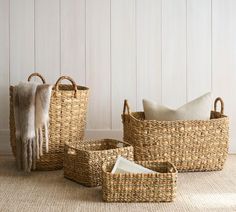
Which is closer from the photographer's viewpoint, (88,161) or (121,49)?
(88,161)

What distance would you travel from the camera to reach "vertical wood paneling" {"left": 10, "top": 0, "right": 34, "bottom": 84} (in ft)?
11.9

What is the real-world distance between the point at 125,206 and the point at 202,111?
0.87 metres

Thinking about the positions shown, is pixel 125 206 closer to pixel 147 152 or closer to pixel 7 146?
pixel 147 152

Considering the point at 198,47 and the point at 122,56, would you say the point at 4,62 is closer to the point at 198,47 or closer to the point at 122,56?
the point at 122,56

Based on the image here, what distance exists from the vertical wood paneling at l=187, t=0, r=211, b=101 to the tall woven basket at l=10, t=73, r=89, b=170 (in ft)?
2.58

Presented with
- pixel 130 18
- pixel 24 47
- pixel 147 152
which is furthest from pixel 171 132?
pixel 24 47

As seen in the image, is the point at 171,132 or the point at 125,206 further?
the point at 171,132

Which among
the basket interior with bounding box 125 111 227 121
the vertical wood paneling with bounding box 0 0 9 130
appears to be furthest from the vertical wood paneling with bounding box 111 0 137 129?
the vertical wood paneling with bounding box 0 0 9 130

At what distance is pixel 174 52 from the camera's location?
3674 mm

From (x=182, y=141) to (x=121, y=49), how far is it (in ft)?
2.74

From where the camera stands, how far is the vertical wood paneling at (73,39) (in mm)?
3619

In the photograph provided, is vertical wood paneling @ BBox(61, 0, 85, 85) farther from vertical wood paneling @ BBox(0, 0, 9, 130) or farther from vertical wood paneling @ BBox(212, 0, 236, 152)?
vertical wood paneling @ BBox(212, 0, 236, 152)

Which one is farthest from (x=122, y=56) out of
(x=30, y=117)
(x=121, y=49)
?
(x=30, y=117)

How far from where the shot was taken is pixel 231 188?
2881mm
